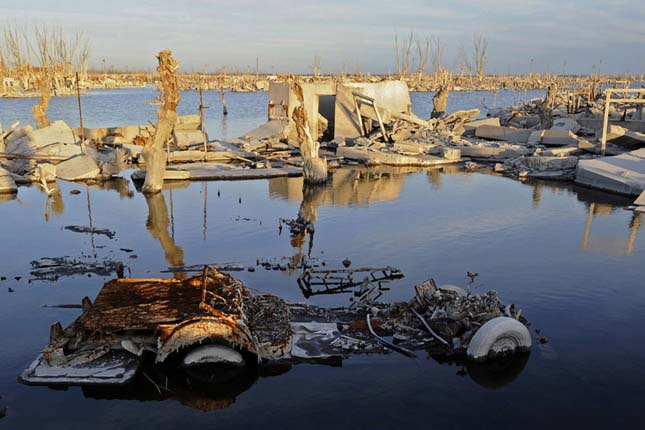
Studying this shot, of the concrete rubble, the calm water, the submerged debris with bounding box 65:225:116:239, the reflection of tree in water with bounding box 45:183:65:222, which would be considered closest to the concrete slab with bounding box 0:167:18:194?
the concrete rubble

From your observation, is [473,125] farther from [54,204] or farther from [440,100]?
[54,204]

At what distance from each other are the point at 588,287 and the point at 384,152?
1749cm

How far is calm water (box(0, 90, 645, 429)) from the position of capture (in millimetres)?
7742

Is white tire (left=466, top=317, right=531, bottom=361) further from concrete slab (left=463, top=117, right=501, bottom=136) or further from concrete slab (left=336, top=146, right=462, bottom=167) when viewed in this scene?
concrete slab (left=463, top=117, right=501, bottom=136)

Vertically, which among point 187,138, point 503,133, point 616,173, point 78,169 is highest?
point 503,133

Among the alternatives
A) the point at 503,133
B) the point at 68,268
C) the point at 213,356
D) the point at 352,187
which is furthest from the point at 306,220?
the point at 503,133

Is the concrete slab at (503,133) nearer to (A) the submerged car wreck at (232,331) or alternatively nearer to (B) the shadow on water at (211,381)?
(A) the submerged car wreck at (232,331)

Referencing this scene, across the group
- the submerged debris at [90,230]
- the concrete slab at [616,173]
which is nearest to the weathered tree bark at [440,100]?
the concrete slab at [616,173]

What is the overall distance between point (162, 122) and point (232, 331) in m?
12.9

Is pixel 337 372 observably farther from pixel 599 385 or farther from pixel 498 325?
pixel 599 385

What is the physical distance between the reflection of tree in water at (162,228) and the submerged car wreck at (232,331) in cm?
311

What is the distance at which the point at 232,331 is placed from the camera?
837cm

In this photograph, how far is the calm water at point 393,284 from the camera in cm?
774

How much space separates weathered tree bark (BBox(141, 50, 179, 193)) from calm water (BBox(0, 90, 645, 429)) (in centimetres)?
74
